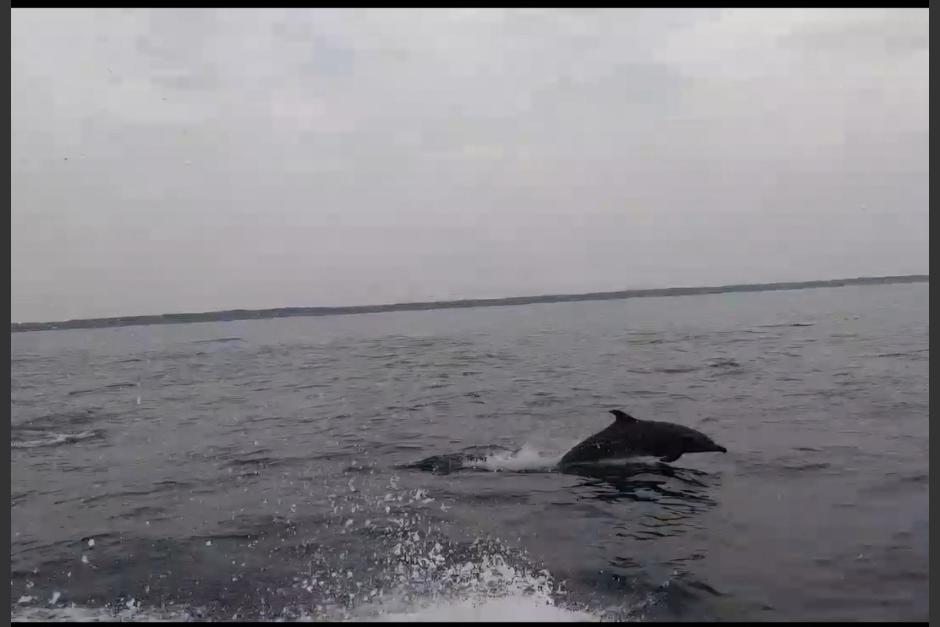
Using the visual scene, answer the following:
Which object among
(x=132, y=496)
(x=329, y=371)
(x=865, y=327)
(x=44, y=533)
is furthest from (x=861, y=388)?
(x=865, y=327)

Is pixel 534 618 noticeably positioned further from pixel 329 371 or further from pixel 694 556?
pixel 329 371

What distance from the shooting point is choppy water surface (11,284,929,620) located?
28.6 ft

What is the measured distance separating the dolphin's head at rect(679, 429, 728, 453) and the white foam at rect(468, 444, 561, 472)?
263 cm

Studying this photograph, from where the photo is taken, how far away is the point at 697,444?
14.8 meters

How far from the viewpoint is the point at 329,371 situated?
131 feet

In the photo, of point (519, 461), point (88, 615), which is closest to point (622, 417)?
point (519, 461)

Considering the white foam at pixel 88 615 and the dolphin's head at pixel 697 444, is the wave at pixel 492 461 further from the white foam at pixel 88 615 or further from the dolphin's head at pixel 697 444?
the white foam at pixel 88 615

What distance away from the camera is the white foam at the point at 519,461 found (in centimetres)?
1512

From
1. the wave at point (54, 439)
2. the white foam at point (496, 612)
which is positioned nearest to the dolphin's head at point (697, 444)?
the white foam at point (496, 612)

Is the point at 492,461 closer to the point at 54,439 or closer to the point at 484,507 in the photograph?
the point at 484,507

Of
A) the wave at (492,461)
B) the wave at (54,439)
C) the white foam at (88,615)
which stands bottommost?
the wave at (54,439)

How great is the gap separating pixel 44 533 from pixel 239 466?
480 centimetres

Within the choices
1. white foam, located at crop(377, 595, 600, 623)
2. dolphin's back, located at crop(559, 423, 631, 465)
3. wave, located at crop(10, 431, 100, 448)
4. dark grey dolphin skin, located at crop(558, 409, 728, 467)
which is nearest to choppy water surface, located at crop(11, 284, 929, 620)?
white foam, located at crop(377, 595, 600, 623)

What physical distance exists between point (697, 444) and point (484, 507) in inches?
202
